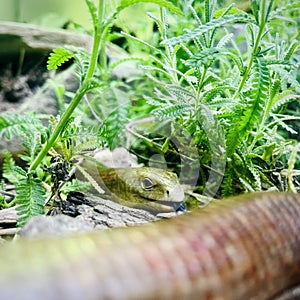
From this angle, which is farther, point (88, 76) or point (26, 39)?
point (26, 39)

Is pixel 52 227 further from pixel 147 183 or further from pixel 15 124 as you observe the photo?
pixel 147 183

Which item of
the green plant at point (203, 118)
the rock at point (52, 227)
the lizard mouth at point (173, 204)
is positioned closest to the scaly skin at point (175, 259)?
the rock at point (52, 227)

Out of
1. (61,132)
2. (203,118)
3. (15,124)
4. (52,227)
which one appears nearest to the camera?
(52,227)

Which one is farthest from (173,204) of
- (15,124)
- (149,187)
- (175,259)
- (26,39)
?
(26,39)

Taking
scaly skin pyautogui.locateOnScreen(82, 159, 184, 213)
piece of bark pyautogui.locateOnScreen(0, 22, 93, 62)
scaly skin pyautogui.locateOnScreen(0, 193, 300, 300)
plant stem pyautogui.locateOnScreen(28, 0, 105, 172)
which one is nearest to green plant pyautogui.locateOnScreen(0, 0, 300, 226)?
plant stem pyautogui.locateOnScreen(28, 0, 105, 172)

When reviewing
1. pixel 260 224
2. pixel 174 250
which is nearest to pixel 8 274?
pixel 174 250

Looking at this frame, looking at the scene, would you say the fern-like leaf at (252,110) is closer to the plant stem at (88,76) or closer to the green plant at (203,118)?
the green plant at (203,118)

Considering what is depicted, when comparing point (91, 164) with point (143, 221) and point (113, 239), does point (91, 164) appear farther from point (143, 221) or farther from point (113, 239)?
point (113, 239)

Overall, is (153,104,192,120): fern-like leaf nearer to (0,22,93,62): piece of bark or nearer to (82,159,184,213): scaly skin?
(82,159,184,213): scaly skin
